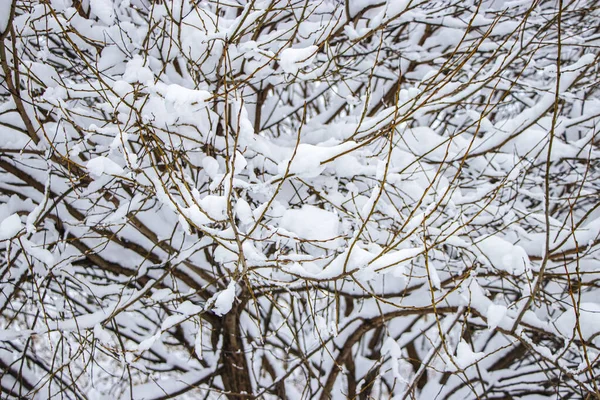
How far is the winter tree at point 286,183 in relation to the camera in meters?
1.76

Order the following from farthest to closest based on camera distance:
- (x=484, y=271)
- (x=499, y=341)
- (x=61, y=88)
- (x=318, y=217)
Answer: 1. (x=499, y=341)
2. (x=484, y=271)
3. (x=61, y=88)
4. (x=318, y=217)

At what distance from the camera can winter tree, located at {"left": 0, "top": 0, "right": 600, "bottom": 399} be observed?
176 centimetres

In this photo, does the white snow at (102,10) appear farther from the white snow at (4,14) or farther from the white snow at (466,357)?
the white snow at (466,357)

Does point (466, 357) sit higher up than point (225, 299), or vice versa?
point (225, 299)

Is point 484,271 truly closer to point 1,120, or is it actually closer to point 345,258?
point 345,258

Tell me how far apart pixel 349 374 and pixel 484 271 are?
74.2 inches

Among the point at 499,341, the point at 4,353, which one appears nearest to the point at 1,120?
the point at 4,353

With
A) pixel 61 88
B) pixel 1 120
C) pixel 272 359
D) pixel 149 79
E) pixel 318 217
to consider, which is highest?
pixel 1 120

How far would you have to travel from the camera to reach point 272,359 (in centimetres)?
401

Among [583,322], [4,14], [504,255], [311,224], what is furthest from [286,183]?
[583,322]

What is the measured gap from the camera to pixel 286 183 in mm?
2676

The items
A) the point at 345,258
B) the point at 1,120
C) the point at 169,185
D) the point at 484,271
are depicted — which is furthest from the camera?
the point at 484,271

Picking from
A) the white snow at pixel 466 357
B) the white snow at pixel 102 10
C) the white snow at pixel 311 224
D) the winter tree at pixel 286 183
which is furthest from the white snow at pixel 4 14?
the white snow at pixel 466 357

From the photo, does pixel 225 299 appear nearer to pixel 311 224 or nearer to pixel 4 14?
pixel 311 224
